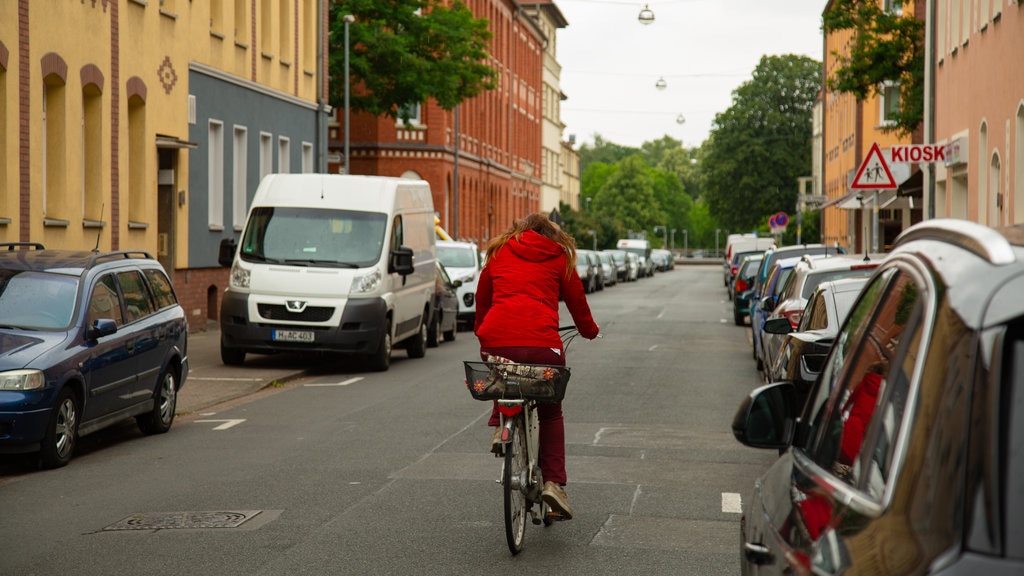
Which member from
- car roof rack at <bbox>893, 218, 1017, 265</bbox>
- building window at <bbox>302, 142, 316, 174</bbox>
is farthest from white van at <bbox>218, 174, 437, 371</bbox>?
car roof rack at <bbox>893, 218, 1017, 265</bbox>

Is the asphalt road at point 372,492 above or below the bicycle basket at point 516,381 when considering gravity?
below

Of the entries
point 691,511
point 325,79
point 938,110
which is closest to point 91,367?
point 691,511

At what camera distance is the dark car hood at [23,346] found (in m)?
10.6

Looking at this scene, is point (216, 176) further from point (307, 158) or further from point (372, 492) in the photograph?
point (372, 492)

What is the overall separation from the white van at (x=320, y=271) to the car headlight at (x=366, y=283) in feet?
0.04

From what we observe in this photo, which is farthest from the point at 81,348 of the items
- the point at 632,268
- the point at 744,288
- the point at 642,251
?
the point at 642,251

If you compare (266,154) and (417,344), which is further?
(266,154)

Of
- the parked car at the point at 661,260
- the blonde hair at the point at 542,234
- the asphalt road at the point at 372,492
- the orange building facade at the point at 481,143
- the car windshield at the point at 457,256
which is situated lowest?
the parked car at the point at 661,260

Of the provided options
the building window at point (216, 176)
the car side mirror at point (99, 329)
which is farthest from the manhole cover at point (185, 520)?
the building window at point (216, 176)

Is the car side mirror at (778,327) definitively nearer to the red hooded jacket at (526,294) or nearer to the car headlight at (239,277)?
the red hooded jacket at (526,294)

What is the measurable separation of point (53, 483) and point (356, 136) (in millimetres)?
51118

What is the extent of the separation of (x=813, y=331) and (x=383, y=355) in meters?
10.2

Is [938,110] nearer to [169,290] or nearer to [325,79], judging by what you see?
[325,79]

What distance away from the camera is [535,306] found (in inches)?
305
